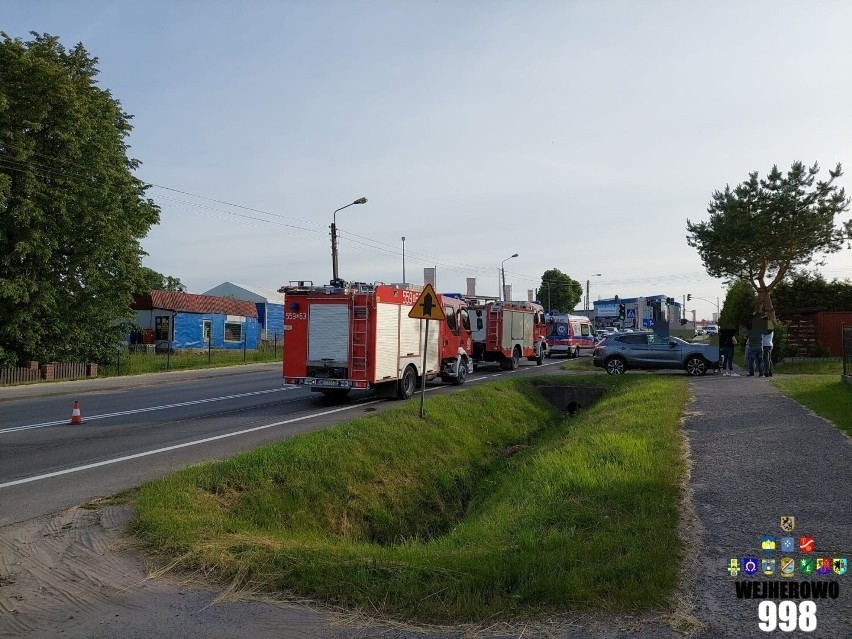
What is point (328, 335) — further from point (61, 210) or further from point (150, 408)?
point (61, 210)

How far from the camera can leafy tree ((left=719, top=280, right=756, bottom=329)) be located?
46469mm

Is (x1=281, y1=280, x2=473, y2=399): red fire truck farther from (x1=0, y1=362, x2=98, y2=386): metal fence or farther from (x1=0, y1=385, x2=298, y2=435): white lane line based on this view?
(x1=0, y1=362, x2=98, y2=386): metal fence

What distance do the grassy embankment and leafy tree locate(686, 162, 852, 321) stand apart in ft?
28.1

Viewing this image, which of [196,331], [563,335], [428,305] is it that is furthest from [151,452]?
[196,331]

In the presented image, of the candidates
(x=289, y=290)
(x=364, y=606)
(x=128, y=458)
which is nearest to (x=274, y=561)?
(x=364, y=606)

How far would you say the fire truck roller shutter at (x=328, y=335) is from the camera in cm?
1623

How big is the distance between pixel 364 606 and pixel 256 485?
4251mm

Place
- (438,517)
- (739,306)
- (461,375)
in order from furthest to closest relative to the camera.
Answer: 1. (739,306)
2. (461,375)
3. (438,517)

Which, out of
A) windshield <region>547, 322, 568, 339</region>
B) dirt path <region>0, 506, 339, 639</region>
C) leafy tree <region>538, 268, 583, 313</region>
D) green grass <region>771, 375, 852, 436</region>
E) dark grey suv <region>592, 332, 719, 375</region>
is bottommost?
dirt path <region>0, 506, 339, 639</region>

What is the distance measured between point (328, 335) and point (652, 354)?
1348 centimetres

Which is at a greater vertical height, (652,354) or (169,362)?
(652,354)

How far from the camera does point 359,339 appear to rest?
16125 millimetres

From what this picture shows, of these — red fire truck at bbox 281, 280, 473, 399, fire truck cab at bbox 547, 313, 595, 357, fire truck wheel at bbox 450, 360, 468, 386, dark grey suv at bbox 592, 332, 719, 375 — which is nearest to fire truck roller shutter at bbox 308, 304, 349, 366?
red fire truck at bbox 281, 280, 473, 399

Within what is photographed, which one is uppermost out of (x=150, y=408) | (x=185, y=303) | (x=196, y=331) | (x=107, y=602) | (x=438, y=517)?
(x=185, y=303)
